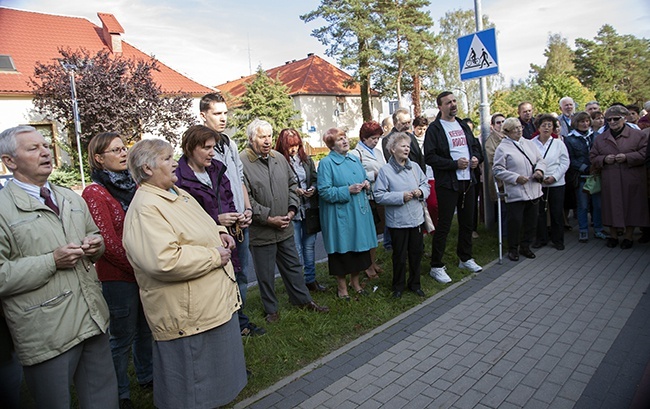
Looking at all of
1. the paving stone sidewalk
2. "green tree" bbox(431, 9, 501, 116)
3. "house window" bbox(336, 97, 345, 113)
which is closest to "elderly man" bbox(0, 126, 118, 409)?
the paving stone sidewalk

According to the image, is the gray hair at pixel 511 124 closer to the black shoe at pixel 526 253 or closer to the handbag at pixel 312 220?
the black shoe at pixel 526 253

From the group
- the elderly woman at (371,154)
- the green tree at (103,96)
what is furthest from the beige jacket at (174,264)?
the green tree at (103,96)

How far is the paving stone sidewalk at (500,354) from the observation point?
317 centimetres

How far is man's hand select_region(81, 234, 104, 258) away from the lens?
101 inches

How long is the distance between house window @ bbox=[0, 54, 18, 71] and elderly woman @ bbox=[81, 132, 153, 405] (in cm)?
2721

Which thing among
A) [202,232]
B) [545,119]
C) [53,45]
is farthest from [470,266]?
[53,45]

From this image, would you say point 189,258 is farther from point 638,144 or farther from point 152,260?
point 638,144

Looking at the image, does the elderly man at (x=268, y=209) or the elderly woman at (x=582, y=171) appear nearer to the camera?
the elderly man at (x=268, y=209)

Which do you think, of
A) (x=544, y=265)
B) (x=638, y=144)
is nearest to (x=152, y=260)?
(x=544, y=265)

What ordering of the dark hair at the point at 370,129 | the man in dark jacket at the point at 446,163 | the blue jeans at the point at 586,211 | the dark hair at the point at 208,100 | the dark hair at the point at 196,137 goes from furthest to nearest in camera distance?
1. the blue jeans at the point at 586,211
2. the dark hair at the point at 370,129
3. the man in dark jacket at the point at 446,163
4. the dark hair at the point at 208,100
5. the dark hair at the point at 196,137

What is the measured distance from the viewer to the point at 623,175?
6.62m

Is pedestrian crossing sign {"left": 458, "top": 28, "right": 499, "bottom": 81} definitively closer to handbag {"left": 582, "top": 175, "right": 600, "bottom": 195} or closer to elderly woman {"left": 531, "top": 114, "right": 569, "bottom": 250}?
elderly woman {"left": 531, "top": 114, "right": 569, "bottom": 250}

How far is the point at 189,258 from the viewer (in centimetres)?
252

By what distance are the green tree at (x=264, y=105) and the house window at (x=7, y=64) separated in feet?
43.0
